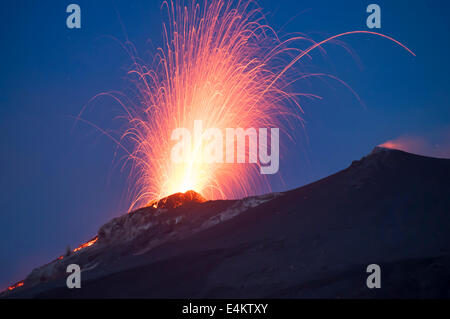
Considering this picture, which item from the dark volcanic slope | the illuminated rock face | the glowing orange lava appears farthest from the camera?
the illuminated rock face

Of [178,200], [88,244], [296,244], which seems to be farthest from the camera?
[178,200]

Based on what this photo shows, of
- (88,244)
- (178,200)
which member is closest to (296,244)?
(178,200)

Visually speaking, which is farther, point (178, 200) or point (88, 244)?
point (178, 200)

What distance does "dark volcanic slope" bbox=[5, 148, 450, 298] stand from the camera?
1753 cm

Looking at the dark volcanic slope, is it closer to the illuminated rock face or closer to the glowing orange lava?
the glowing orange lava

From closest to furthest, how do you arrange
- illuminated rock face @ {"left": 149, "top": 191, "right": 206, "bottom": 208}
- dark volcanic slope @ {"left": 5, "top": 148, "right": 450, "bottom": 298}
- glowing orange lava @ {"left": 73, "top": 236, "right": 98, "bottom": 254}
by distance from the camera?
dark volcanic slope @ {"left": 5, "top": 148, "right": 450, "bottom": 298} < glowing orange lava @ {"left": 73, "top": 236, "right": 98, "bottom": 254} < illuminated rock face @ {"left": 149, "top": 191, "right": 206, "bottom": 208}

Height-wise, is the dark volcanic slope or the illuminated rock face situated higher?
the illuminated rock face

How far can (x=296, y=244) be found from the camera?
21516 mm

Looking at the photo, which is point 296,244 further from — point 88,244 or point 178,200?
point 88,244

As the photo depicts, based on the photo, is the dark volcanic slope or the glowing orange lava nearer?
the dark volcanic slope

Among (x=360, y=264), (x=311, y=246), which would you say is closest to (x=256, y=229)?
(x=311, y=246)

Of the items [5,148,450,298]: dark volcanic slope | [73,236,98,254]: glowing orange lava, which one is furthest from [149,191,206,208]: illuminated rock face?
[73,236,98,254]: glowing orange lava

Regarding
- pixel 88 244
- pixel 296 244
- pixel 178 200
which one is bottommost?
pixel 296 244
